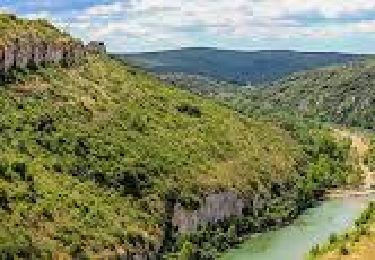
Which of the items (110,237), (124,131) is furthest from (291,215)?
(110,237)

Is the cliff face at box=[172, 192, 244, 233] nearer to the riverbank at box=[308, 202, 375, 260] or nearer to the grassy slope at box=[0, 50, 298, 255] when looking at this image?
the grassy slope at box=[0, 50, 298, 255]

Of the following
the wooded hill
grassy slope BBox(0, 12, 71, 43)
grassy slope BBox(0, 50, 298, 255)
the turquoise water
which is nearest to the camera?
grassy slope BBox(0, 50, 298, 255)

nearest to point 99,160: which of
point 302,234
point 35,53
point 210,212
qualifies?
point 210,212

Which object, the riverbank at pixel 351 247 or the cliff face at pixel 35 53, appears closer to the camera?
the riverbank at pixel 351 247

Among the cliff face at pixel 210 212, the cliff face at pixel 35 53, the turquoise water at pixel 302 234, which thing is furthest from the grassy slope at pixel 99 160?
the turquoise water at pixel 302 234

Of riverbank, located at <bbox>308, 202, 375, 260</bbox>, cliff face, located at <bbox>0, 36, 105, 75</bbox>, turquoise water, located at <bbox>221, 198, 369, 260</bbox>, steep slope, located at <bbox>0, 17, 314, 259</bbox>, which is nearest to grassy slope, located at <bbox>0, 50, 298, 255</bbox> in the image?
steep slope, located at <bbox>0, 17, 314, 259</bbox>

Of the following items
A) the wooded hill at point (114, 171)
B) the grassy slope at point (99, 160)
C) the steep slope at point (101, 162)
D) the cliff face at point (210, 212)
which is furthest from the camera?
the cliff face at point (210, 212)

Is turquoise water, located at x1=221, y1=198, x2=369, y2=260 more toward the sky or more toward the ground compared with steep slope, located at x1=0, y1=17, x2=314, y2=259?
more toward the ground

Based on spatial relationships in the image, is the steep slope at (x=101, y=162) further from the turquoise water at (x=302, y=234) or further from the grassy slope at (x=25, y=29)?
the turquoise water at (x=302, y=234)

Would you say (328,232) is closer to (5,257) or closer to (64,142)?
(64,142)
